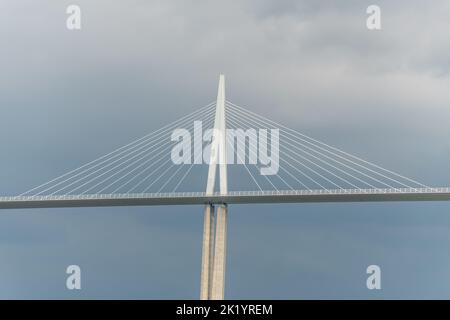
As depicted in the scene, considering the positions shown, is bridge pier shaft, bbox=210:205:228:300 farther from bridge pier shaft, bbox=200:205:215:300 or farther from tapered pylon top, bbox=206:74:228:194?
tapered pylon top, bbox=206:74:228:194

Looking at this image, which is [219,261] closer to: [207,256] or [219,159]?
[207,256]

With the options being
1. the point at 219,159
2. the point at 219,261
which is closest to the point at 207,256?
the point at 219,261

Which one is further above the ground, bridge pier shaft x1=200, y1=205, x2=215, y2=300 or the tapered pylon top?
the tapered pylon top
